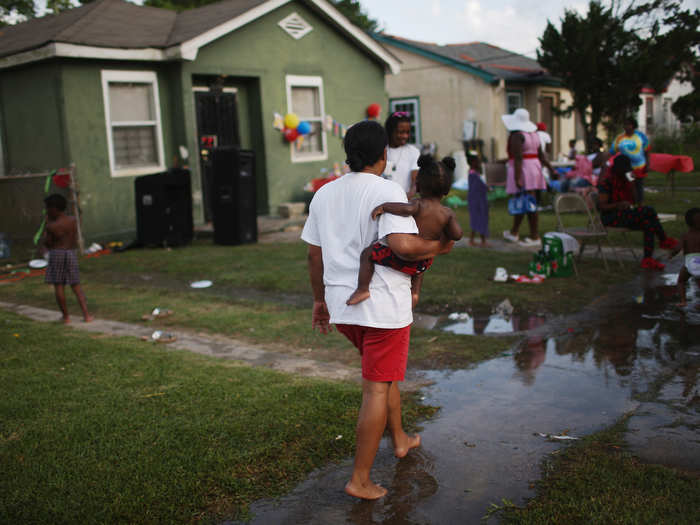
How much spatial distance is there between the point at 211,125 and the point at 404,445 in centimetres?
1191

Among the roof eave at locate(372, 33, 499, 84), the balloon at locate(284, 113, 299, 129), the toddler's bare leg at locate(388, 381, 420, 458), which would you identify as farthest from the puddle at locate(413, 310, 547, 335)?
the roof eave at locate(372, 33, 499, 84)

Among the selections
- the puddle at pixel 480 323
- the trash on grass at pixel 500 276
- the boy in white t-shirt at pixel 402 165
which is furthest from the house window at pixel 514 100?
A: the puddle at pixel 480 323

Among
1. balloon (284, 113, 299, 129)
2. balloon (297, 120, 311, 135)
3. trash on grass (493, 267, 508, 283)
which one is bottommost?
trash on grass (493, 267, 508, 283)

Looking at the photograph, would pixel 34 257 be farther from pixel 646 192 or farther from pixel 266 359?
pixel 646 192

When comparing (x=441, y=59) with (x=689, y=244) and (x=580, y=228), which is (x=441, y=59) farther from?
(x=689, y=244)

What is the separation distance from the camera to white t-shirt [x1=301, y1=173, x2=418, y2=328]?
2.99m

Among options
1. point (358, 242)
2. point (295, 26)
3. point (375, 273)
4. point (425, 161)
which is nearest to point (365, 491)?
point (375, 273)

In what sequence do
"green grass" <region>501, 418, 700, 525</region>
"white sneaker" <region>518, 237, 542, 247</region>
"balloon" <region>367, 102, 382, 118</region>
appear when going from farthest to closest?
"balloon" <region>367, 102, 382, 118</region>, "white sneaker" <region>518, 237, 542, 247</region>, "green grass" <region>501, 418, 700, 525</region>

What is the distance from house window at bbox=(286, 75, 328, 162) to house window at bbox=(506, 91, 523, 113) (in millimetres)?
10039

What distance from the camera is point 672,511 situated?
2.82 metres

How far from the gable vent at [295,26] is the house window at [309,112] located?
38.2 inches

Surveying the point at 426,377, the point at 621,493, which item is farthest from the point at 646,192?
the point at 621,493

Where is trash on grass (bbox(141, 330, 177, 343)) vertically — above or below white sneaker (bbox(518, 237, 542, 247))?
below

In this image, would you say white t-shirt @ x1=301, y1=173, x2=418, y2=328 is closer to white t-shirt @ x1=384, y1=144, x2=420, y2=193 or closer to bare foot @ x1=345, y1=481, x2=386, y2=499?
bare foot @ x1=345, y1=481, x2=386, y2=499
